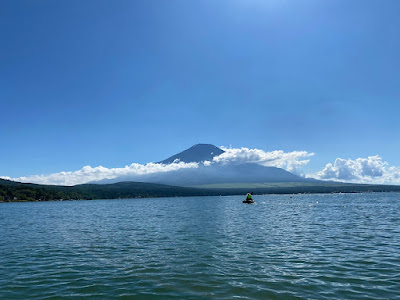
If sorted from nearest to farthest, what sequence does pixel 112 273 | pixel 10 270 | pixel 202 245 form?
pixel 112 273
pixel 10 270
pixel 202 245

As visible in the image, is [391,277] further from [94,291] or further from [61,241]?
[61,241]

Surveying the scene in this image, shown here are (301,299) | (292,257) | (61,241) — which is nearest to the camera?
(301,299)

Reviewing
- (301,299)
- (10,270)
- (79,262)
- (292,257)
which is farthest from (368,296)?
(10,270)

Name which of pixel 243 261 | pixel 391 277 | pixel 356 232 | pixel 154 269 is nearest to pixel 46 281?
pixel 154 269

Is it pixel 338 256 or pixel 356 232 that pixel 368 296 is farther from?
pixel 356 232

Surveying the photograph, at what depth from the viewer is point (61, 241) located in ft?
120

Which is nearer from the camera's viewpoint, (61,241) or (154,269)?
(154,269)

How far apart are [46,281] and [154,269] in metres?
7.32

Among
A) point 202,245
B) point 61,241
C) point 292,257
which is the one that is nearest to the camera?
point 292,257

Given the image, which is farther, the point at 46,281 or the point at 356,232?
the point at 356,232

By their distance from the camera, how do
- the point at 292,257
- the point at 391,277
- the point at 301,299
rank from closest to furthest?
the point at 301,299 < the point at 391,277 < the point at 292,257

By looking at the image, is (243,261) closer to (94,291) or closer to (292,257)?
(292,257)

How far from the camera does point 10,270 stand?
22.6 meters

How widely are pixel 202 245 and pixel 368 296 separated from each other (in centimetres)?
1821
